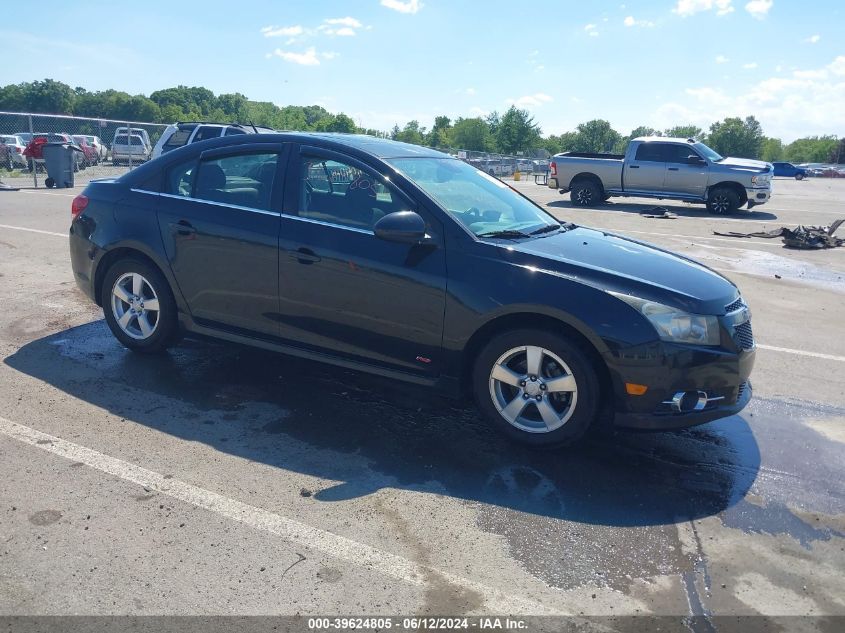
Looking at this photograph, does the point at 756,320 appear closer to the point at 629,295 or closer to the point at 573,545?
the point at 629,295

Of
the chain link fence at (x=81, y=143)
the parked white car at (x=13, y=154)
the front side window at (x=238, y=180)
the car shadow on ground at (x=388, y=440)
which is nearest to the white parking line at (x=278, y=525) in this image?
the car shadow on ground at (x=388, y=440)

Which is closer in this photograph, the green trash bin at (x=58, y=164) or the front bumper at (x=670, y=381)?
the front bumper at (x=670, y=381)

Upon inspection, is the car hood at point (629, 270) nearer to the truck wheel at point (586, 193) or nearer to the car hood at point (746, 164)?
the car hood at point (746, 164)

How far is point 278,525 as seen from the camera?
10.8 feet

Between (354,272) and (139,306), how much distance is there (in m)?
1.98

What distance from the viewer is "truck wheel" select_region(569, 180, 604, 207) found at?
792 inches

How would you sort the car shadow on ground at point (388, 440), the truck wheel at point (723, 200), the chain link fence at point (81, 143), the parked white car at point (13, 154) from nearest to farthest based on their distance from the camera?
the car shadow on ground at point (388, 440), the truck wheel at point (723, 200), the chain link fence at point (81, 143), the parked white car at point (13, 154)

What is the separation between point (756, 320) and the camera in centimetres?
732

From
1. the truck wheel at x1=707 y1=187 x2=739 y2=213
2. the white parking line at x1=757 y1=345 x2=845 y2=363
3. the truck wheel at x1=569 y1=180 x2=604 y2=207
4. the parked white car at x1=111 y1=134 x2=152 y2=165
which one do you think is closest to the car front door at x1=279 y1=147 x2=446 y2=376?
the white parking line at x1=757 y1=345 x2=845 y2=363

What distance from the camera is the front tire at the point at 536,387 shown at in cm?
391

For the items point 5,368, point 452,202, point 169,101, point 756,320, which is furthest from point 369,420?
point 169,101

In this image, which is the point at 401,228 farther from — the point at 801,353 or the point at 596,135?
the point at 596,135

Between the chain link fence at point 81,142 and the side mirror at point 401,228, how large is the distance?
2067 cm

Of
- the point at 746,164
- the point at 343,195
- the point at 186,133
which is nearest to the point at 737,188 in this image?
the point at 746,164
